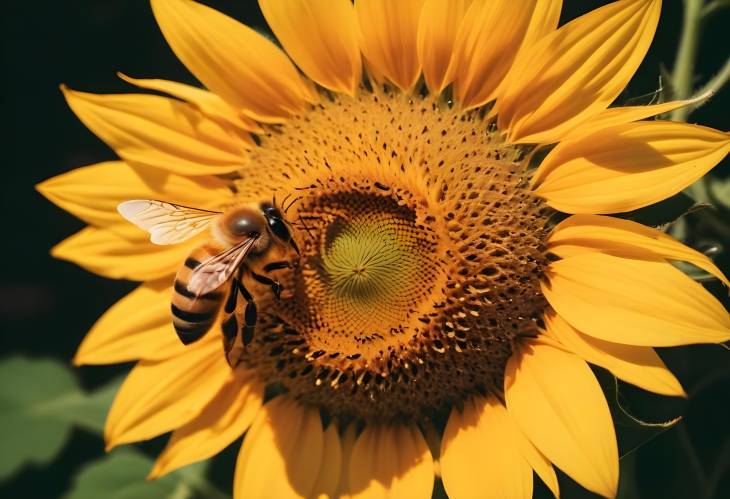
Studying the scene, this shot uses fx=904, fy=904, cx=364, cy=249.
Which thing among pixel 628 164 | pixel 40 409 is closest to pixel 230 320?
pixel 628 164

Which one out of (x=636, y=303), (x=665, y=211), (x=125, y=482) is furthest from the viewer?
(x=125, y=482)

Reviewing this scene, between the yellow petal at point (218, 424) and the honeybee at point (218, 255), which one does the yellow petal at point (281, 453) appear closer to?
the yellow petal at point (218, 424)

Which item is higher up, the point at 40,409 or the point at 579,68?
the point at 579,68

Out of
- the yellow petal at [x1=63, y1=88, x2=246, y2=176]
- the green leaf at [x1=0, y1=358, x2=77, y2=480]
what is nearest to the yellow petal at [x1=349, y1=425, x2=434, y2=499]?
the yellow petal at [x1=63, y1=88, x2=246, y2=176]

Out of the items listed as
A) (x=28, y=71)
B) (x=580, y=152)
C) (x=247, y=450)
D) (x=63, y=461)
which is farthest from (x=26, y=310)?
(x=580, y=152)

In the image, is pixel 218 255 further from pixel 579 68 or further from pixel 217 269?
pixel 579 68

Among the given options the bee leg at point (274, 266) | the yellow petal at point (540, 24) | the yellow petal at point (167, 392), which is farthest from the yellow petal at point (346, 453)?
the yellow petal at point (540, 24)
